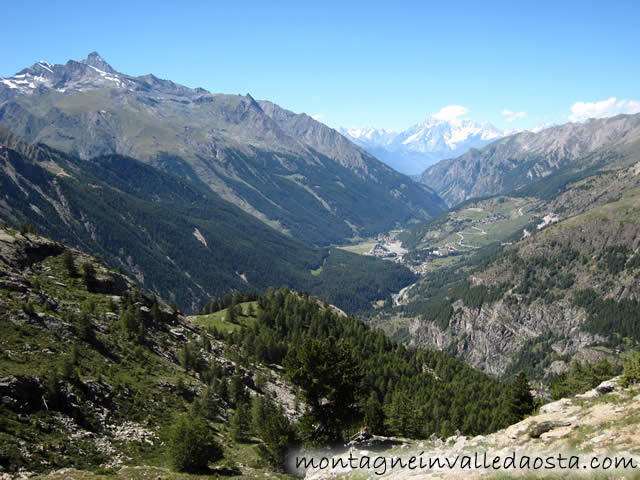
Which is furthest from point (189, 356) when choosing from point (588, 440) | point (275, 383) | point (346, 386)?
point (588, 440)

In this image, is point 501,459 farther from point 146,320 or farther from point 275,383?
point 146,320

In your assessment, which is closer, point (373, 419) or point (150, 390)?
point (150, 390)

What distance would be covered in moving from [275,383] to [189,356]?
22783 mm

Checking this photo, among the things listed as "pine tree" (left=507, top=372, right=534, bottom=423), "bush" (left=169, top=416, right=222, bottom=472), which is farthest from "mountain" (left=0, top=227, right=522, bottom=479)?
"pine tree" (left=507, top=372, right=534, bottom=423)

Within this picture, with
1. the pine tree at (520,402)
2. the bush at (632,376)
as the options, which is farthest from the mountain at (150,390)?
the bush at (632,376)

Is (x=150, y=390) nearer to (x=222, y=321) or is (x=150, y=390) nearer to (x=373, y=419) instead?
(x=373, y=419)

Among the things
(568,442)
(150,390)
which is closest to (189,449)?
(150,390)

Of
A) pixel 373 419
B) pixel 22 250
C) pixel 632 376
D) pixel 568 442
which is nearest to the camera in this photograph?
pixel 568 442

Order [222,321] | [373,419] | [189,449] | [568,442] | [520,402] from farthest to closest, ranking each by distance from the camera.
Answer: [222,321] < [520,402] < [373,419] < [189,449] < [568,442]

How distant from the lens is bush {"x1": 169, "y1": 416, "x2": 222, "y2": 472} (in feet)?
140

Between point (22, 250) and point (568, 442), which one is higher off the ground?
point (22, 250)

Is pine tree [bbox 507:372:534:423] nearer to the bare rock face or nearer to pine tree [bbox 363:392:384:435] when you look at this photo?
pine tree [bbox 363:392:384:435]

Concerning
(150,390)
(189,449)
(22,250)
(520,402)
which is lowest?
(520,402)

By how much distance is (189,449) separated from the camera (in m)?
42.8
